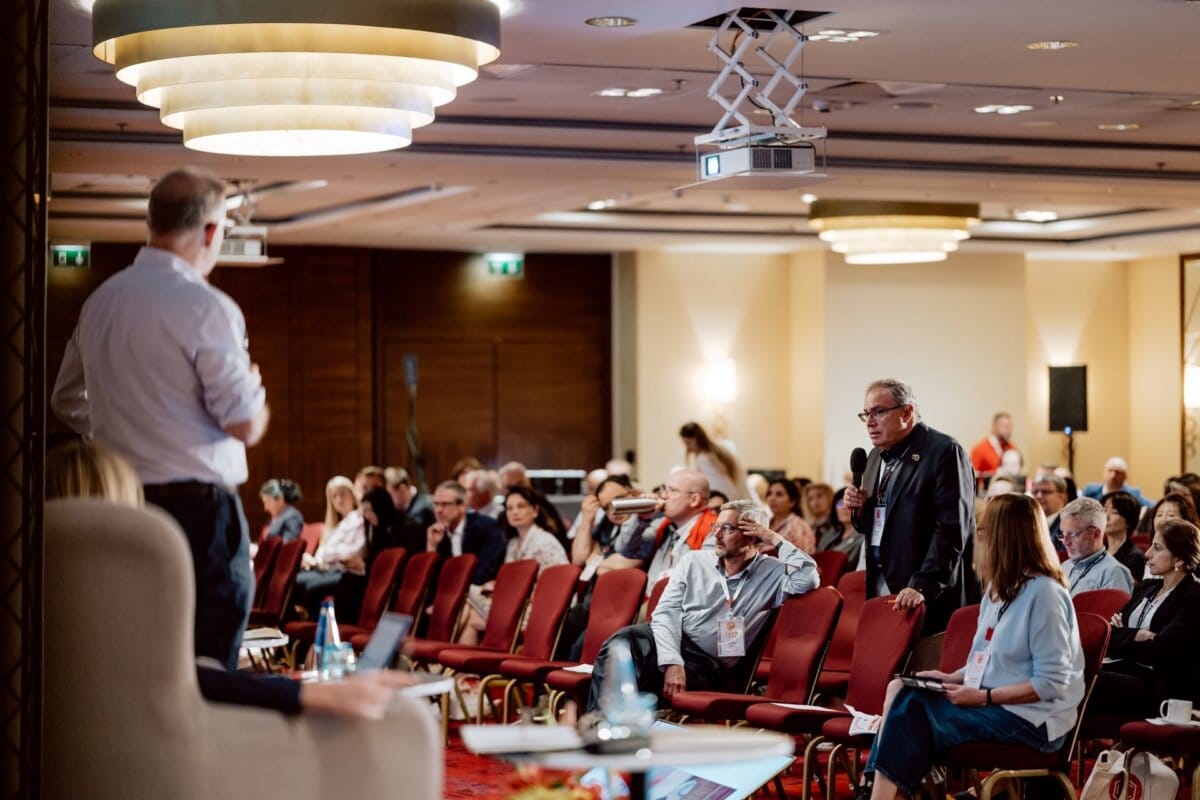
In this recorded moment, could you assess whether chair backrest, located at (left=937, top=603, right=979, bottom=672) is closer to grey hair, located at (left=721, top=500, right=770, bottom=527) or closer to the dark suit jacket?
the dark suit jacket

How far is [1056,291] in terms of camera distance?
20.8 metres

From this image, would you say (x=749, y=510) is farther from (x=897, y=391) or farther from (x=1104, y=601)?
(x=1104, y=601)

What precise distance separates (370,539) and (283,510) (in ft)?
6.21

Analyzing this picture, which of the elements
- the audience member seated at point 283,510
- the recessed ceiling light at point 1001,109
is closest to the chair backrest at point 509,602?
the recessed ceiling light at point 1001,109

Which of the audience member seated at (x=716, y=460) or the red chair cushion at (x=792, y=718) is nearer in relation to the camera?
the red chair cushion at (x=792, y=718)

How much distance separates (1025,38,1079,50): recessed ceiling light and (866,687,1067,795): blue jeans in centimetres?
391

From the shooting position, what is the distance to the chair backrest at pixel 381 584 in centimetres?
1016

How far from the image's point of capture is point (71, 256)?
1753 centimetres

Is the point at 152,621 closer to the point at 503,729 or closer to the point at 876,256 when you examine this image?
the point at 503,729

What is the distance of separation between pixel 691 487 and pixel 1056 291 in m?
Answer: 13.5

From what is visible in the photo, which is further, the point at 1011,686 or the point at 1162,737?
the point at 1162,737

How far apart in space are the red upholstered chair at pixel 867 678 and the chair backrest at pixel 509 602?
2.52 meters

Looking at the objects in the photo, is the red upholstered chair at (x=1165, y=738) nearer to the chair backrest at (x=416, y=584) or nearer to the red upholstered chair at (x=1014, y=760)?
the red upholstered chair at (x=1014, y=760)

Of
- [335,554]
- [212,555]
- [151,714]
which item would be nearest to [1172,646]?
[212,555]
